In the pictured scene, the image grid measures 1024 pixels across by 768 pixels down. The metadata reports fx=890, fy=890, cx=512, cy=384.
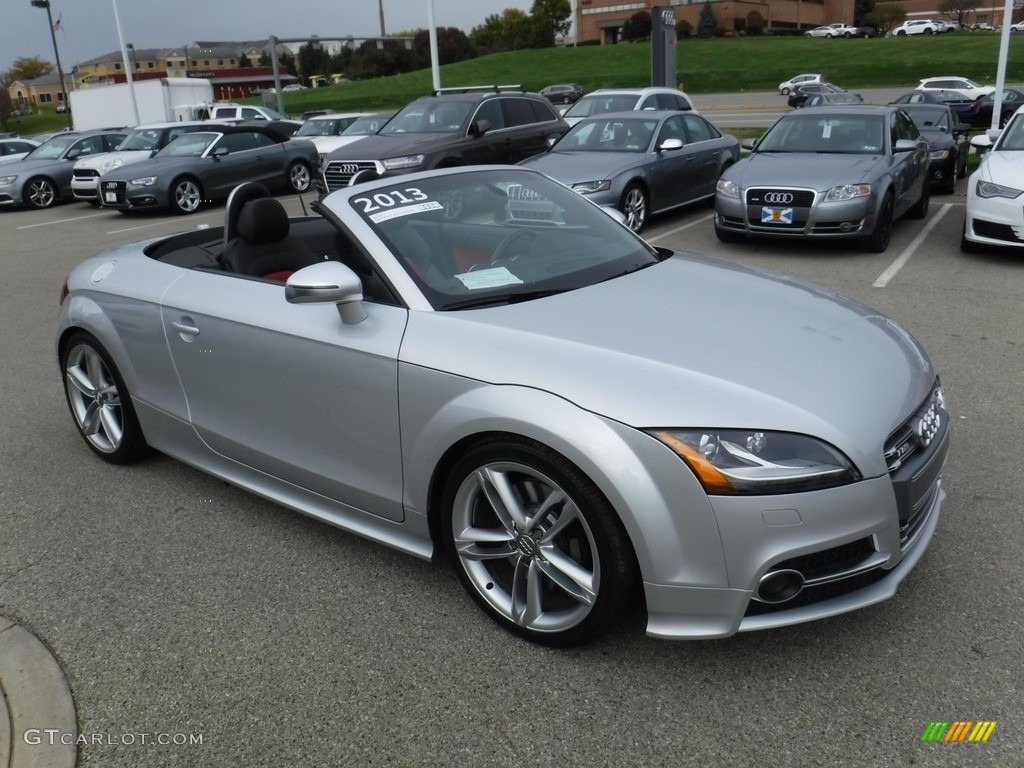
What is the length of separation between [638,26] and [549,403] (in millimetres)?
95110

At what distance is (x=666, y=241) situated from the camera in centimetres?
1081

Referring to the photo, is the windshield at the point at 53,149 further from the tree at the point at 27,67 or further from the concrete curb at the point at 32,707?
the tree at the point at 27,67

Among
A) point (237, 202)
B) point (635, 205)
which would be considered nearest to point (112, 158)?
point (635, 205)

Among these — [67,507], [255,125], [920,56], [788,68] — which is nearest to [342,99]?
[788,68]

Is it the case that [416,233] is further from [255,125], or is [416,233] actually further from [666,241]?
[255,125]

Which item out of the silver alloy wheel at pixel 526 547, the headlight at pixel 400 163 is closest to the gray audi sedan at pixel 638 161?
the headlight at pixel 400 163

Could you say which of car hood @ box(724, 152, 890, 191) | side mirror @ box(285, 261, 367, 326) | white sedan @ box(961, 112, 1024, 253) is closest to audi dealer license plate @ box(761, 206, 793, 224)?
car hood @ box(724, 152, 890, 191)

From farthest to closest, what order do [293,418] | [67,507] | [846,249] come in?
[846,249]
[67,507]
[293,418]

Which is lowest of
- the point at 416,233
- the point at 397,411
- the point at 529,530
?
the point at 529,530

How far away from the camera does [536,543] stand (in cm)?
284

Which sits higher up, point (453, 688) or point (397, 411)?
point (397, 411)

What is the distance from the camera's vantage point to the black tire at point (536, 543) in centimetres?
264

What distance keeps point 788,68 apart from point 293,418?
65.9 metres

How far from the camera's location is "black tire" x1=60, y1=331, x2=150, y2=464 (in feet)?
14.4
